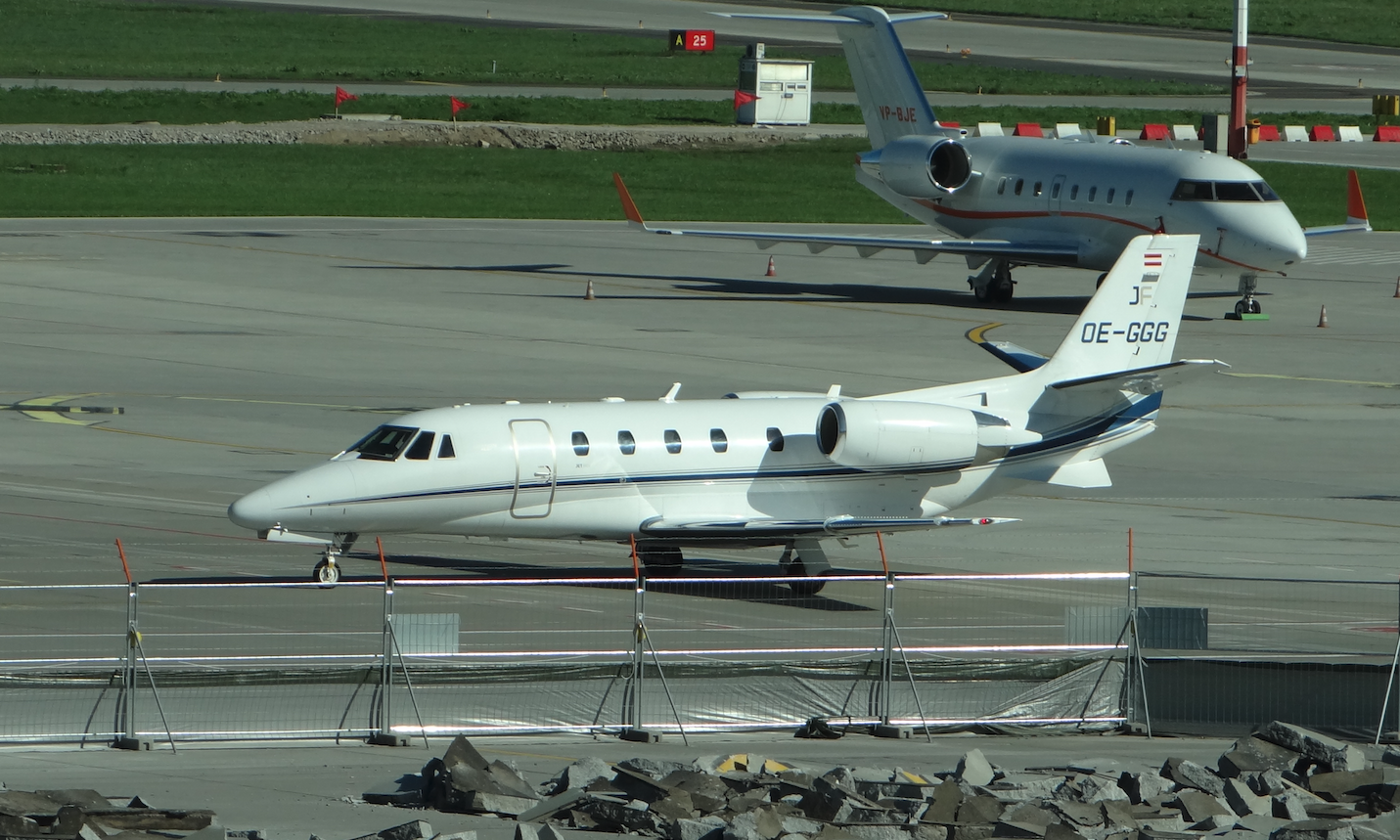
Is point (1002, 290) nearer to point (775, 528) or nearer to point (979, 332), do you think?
point (979, 332)

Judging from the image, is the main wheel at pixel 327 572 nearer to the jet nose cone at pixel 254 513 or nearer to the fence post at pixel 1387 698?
the jet nose cone at pixel 254 513

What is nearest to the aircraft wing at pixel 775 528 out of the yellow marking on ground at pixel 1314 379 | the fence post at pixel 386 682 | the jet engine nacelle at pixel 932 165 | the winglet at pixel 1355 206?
the fence post at pixel 386 682

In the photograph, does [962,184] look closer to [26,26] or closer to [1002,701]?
[1002,701]

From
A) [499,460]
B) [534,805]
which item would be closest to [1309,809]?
[534,805]

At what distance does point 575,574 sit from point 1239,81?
165ft

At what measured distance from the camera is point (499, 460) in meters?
24.2

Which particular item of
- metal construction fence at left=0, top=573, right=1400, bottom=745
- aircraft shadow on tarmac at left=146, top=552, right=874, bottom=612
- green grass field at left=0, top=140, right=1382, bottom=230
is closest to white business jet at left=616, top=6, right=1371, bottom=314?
green grass field at left=0, top=140, right=1382, bottom=230

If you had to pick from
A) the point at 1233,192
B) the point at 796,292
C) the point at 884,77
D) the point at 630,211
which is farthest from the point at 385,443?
the point at 884,77

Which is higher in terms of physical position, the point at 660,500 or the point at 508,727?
the point at 660,500

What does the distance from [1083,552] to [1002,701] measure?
26.6 ft

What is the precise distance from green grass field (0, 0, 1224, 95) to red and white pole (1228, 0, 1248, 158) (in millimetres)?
34960

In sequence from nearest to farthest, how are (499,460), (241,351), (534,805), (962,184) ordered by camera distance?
(534,805), (499,460), (241,351), (962,184)

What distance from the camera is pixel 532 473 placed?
79.7ft

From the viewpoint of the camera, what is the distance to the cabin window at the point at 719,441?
2533 cm
